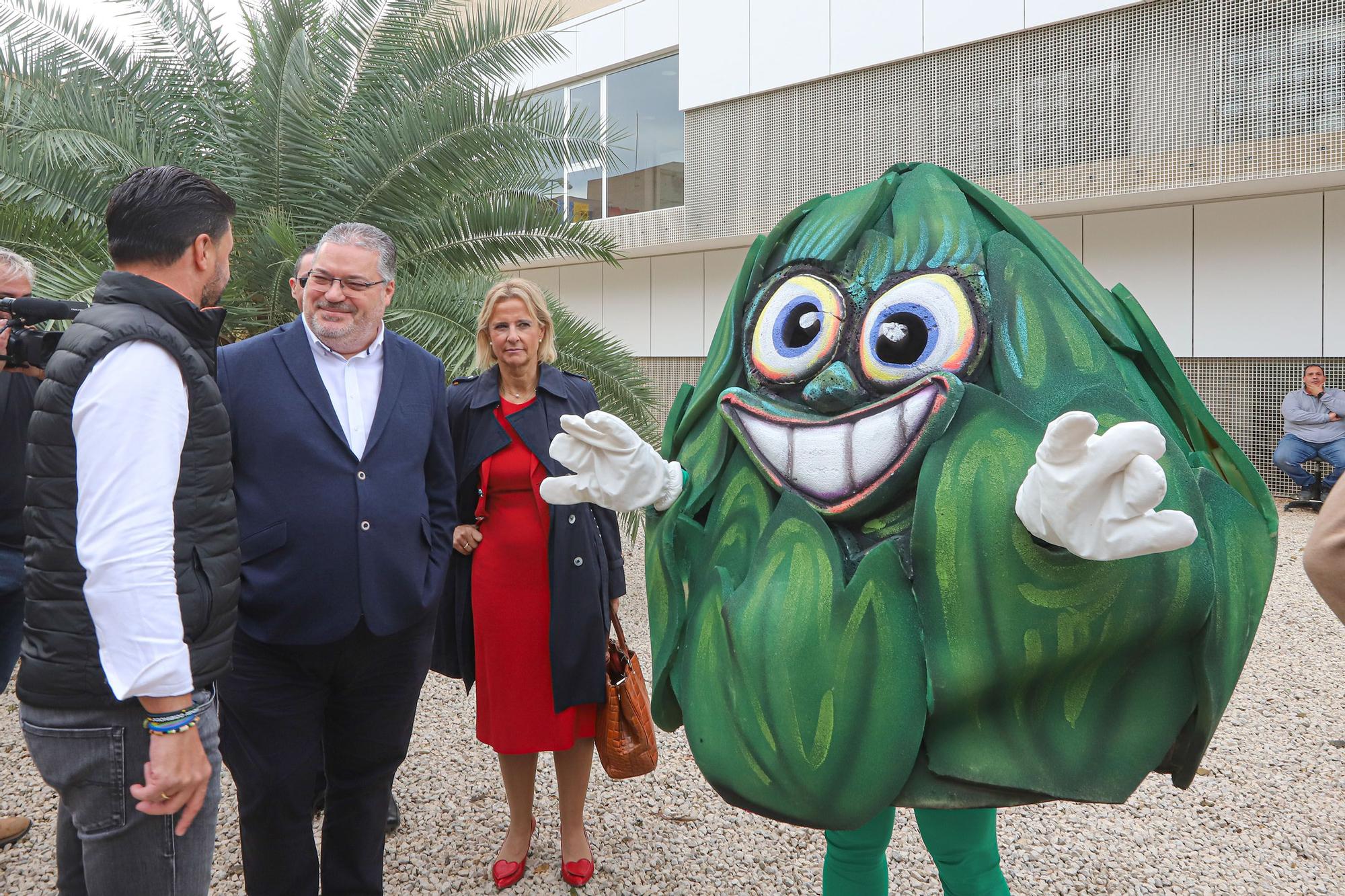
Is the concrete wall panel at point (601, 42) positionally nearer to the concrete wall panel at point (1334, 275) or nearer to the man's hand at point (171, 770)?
the concrete wall panel at point (1334, 275)

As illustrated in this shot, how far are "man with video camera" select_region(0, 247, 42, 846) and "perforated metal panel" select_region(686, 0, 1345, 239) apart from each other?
9100 millimetres

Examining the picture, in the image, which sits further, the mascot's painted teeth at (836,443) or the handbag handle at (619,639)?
the handbag handle at (619,639)

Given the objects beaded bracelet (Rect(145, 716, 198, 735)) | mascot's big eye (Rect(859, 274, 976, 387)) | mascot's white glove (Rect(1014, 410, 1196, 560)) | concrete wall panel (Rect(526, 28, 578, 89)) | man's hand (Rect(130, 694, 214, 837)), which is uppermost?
concrete wall panel (Rect(526, 28, 578, 89))

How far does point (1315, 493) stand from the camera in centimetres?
938

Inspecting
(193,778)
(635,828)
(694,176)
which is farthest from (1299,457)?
(193,778)

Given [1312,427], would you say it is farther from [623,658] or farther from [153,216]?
[153,216]

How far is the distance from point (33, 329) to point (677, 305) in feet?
37.5

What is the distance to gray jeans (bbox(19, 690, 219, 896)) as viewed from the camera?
1.57 meters

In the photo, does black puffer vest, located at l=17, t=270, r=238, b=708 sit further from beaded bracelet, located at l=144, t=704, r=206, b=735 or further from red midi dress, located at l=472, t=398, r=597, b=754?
red midi dress, located at l=472, t=398, r=597, b=754

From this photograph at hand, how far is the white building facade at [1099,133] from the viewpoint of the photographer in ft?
29.0

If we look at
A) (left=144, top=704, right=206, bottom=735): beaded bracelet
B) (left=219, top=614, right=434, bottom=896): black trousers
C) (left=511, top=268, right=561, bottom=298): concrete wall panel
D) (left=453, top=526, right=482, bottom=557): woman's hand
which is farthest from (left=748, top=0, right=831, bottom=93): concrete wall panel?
(left=144, top=704, right=206, bottom=735): beaded bracelet

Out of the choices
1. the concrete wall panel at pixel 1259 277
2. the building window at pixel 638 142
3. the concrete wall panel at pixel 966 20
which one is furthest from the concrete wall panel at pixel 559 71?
the concrete wall panel at pixel 1259 277

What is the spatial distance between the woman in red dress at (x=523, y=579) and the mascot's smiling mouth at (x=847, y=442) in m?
1.15

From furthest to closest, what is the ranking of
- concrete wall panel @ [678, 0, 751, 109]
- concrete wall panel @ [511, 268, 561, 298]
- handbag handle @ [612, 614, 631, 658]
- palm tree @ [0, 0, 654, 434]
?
1. concrete wall panel @ [511, 268, 561, 298]
2. concrete wall panel @ [678, 0, 751, 109]
3. palm tree @ [0, 0, 654, 434]
4. handbag handle @ [612, 614, 631, 658]
